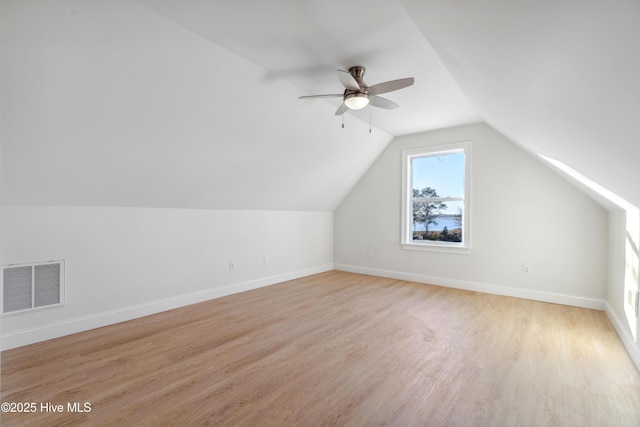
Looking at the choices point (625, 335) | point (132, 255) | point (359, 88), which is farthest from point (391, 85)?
point (132, 255)

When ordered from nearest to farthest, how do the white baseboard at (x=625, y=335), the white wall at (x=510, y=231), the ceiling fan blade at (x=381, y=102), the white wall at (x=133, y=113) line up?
the white wall at (x=133, y=113)
the white baseboard at (x=625, y=335)
the ceiling fan blade at (x=381, y=102)
the white wall at (x=510, y=231)

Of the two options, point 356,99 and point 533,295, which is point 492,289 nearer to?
point 533,295

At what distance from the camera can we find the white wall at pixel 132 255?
8.06 feet

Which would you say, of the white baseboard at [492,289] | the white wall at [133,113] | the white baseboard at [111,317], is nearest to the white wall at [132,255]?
the white baseboard at [111,317]

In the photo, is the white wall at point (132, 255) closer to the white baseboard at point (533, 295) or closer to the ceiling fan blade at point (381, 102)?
the white baseboard at point (533, 295)

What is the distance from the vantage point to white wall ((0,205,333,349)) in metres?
2.46

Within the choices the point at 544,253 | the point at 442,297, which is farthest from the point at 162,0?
the point at 544,253

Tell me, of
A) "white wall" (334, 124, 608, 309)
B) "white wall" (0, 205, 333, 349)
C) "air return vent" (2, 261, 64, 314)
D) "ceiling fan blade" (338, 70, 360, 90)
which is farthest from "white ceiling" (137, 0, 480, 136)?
"air return vent" (2, 261, 64, 314)

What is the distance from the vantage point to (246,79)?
8.73ft

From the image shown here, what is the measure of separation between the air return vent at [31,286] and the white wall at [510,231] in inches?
168

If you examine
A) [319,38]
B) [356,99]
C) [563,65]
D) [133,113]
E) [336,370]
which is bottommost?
[336,370]

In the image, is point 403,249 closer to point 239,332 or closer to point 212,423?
point 239,332

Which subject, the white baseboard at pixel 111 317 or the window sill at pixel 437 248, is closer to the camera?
the white baseboard at pixel 111 317

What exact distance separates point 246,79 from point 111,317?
2.67 metres
